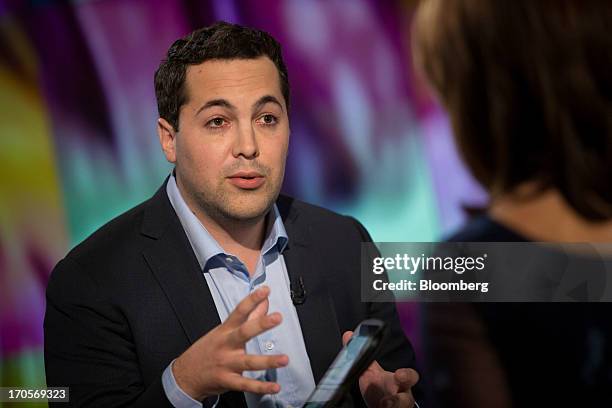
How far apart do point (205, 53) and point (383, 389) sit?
109 centimetres

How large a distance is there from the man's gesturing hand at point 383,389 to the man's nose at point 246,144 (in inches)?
22.8

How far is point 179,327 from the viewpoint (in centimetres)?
228

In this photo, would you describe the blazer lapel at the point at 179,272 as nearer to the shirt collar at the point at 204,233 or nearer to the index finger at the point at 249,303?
the shirt collar at the point at 204,233

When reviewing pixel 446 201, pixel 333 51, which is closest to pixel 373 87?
pixel 333 51

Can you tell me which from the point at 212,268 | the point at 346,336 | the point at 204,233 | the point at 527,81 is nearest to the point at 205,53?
the point at 204,233

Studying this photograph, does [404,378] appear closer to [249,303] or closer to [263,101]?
[249,303]

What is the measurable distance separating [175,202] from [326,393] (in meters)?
0.74

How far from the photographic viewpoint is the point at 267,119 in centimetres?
235

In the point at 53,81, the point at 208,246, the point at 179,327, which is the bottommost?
the point at 179,327

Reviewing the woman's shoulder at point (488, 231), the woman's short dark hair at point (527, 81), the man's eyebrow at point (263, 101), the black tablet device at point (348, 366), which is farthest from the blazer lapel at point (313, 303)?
the woman's short dark hair at point (527, 81)

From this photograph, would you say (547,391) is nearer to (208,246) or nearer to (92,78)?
(208,246)
